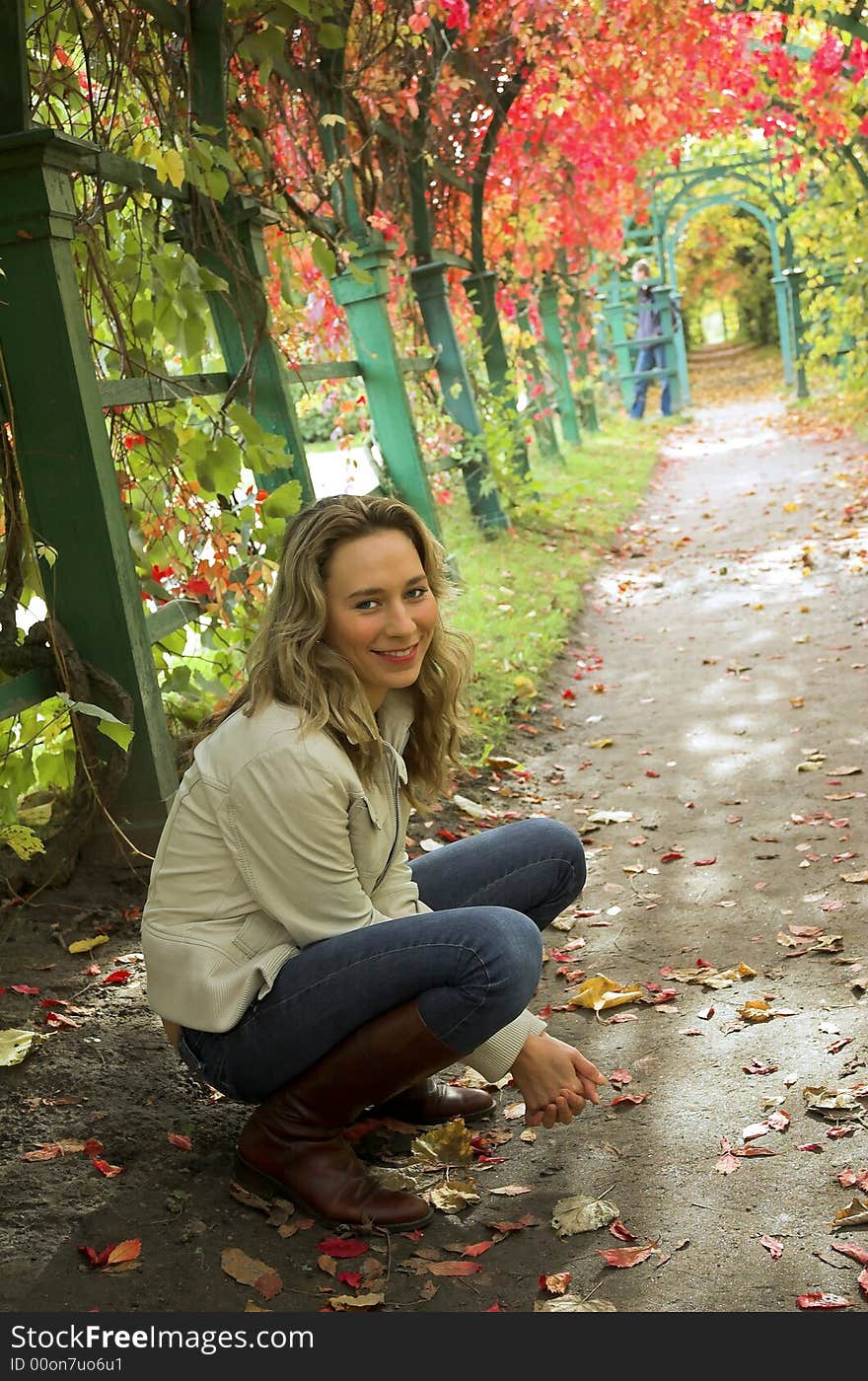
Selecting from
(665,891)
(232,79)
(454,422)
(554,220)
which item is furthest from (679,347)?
(665,891)

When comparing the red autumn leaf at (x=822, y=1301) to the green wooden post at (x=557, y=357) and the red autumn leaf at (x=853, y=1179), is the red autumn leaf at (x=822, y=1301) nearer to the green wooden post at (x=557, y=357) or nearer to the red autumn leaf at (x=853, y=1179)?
the red autumn leaf at (x=853, y=1179)

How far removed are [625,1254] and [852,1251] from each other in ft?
1.24

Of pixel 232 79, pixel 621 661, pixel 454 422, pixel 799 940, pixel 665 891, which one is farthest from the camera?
pixel 454 422

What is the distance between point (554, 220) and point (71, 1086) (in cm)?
1138

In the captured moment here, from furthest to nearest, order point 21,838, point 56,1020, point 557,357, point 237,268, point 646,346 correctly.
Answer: point 646,346
point 557,357
point 237,268
point 21,838
point 56,1020

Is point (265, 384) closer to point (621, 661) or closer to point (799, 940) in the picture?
point (621, 661)

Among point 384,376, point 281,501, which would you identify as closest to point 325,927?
point 281,501

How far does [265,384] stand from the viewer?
549 centimetres

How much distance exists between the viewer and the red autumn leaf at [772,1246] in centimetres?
233

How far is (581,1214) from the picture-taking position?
99.3 inches

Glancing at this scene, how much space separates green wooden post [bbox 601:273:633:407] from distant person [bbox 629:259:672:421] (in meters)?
0.25

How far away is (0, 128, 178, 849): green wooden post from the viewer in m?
3.51

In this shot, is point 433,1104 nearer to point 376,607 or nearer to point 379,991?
point 379,991

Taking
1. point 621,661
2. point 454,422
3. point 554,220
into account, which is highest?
point 554,220
